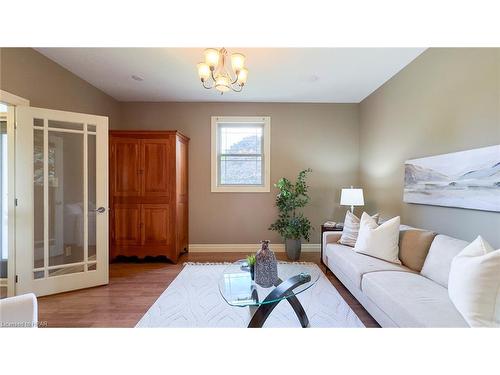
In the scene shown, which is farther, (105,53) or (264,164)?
(264,164)

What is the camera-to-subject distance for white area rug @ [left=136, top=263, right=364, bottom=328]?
6.63ft

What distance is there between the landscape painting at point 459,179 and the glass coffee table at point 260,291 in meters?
1.47

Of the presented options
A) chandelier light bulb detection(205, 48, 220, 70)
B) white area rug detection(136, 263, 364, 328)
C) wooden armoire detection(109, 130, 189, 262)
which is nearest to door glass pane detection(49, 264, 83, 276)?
wooden armoire detection(109, 130, 189, 262)

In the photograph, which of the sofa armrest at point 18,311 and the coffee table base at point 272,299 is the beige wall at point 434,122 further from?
the sofa armrest at point 18,311

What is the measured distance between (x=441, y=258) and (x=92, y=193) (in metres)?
3.69

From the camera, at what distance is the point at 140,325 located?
196 centimetres

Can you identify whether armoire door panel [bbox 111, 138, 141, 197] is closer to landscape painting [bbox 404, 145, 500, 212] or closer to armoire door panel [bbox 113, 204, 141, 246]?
armoire door panel [bbox 113, 204, 141, 246]

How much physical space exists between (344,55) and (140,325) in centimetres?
349

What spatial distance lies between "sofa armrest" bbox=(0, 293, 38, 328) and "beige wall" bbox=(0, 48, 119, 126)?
2.16 metres

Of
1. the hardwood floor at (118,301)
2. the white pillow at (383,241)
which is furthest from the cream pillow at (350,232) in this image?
the hardwood floor at (118,301)

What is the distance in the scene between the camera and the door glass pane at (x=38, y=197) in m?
2.47
